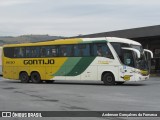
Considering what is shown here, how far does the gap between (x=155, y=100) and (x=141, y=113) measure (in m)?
4.18

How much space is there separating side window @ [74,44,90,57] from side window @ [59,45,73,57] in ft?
1.35

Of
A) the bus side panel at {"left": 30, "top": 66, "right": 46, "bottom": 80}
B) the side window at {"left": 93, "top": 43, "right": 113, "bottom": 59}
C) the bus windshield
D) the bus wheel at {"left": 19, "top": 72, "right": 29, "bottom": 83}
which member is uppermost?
the side window at {"left": 93, "top": 43, "right": 113, "bottom": 59}

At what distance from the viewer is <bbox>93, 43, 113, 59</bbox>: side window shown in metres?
26.2

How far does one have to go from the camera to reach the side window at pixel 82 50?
2718 cm

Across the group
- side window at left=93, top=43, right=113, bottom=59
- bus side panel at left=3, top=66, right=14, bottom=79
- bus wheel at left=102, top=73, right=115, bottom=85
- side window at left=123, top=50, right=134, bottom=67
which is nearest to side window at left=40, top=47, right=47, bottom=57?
bus side panel at left=3, top=66, right=14, bottom=79

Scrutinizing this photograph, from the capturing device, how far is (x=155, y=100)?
16375 mm

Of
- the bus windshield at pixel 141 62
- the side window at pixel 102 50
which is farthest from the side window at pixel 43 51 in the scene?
the bus windshield at pixel 141 62

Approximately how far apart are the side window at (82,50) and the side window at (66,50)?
412 millimetres

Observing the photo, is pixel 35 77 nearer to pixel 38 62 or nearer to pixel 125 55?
pixel 38 62

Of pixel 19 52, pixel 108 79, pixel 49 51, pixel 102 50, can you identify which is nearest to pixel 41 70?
pixel 49 51

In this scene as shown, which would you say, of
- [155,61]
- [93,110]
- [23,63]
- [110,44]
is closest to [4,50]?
[23,63]

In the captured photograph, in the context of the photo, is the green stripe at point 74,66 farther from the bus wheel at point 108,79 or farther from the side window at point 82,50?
the bus wheel at point 108,79

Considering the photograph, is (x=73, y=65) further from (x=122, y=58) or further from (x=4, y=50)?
(x=4, y=50)

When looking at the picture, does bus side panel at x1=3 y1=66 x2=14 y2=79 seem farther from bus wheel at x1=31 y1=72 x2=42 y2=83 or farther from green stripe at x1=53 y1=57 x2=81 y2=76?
green stripe at x1=53 y1=57 x2=81 y2=76
